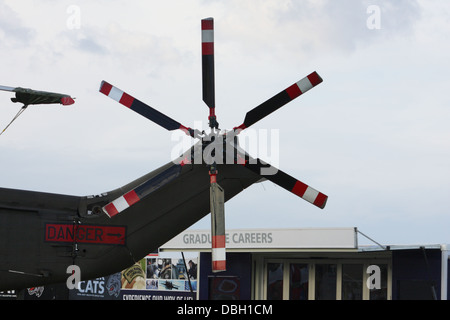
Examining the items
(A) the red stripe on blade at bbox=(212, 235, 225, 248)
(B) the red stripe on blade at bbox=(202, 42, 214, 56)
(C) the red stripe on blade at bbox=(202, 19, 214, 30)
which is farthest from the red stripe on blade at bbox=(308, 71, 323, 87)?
(A) the red stripe on blade at bbox=(212, 235, 225, 248)

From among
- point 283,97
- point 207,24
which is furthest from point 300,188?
point 207,24

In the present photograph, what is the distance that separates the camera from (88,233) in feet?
55.1

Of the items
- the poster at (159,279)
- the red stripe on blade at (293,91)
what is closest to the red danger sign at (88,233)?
the red stripe on blade at (293,91)

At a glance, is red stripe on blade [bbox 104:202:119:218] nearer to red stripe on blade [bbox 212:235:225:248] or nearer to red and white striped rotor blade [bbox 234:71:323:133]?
red stripe on blade [bbox 212:235:225:248]

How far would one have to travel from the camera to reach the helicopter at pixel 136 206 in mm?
16312

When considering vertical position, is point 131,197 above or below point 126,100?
below

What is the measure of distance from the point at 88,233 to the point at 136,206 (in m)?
1.45

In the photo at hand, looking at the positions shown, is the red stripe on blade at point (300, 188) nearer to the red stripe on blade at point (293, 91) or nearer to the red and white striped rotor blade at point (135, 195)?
the red stripe on blade at point (293, 91)

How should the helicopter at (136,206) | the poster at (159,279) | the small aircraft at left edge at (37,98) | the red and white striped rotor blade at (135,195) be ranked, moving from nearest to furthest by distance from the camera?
the red and white striped rotor blade at (135,195) < the helicopter at (136,206) < the small aircraft at left edge at (37,98) < the poster at (159,279)

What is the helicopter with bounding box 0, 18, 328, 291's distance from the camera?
16.3 meters

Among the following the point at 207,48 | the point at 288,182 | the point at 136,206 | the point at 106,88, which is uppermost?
the point at 207,48

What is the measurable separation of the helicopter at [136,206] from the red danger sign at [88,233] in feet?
0.09

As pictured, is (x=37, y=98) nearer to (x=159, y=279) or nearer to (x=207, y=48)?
(x=207, y=48)
